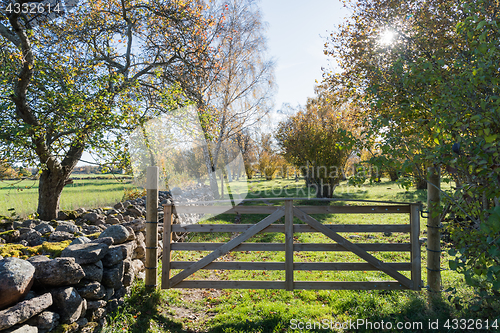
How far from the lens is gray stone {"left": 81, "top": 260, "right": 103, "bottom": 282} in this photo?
3191 millimetres

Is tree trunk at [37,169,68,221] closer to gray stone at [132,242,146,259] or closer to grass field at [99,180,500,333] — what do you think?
gray stone at [132,242,146,259]

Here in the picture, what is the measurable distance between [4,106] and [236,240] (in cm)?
490

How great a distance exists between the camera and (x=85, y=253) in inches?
127

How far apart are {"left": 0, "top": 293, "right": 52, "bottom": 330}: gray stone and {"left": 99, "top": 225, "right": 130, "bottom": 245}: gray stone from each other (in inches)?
56.0

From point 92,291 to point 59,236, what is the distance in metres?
1.62

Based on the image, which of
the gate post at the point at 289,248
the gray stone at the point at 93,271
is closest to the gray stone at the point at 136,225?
the gray stone at the point at 93,271

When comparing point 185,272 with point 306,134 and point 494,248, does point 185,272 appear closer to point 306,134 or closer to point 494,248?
point 494,248

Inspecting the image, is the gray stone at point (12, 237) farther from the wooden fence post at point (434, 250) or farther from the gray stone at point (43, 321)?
the wooden fence post at point (434, 250)

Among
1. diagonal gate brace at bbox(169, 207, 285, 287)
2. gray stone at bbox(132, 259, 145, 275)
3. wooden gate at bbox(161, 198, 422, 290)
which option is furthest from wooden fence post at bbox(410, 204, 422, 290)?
gray stone at bbox(132, 259, 145, 275)

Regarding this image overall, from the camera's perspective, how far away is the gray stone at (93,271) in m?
3.19

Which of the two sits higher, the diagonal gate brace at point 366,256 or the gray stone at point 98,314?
the diagonal gate brace at point 366,256

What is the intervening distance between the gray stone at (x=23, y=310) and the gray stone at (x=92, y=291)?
451mm

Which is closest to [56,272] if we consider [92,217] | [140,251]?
[140,251]

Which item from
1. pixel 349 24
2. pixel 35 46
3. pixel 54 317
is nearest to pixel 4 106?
pixel 35 46
